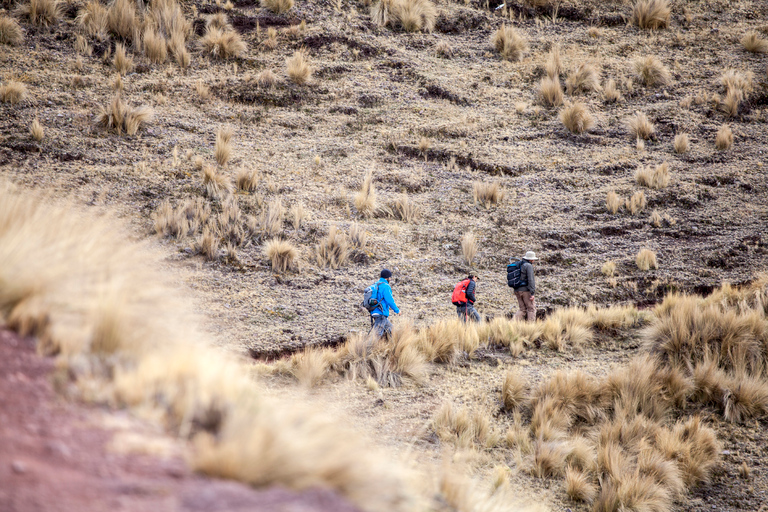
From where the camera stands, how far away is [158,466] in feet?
7.18

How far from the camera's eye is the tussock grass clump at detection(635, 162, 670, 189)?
590 inches

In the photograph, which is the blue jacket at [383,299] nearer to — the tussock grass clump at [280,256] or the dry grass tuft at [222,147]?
the tussock grass clump at [280,256]

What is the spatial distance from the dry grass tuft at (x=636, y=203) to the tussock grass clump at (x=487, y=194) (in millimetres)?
3589

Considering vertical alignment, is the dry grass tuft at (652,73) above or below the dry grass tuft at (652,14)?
below

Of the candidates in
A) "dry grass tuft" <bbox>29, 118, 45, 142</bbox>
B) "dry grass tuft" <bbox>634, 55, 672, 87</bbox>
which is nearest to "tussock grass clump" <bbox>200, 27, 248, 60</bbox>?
"dry grass tuft" <bbox>29, 118, 45, 142</bbox>

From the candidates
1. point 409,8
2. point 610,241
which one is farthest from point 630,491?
point 409,8

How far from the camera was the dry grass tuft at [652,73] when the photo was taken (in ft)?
60.5

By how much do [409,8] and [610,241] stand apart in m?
12.4

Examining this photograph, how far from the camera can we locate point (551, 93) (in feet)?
58.5

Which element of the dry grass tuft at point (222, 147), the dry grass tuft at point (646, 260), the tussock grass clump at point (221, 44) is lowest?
the dry grass tuft at point (646, 260)

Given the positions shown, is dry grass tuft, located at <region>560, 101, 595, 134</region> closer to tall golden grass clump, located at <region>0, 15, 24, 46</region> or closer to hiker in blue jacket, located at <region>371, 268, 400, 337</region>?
hiker in blue jacket, located at <region>371, 268, 400, 337</region>

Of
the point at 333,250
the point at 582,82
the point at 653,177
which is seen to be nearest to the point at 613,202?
the point at 653,177

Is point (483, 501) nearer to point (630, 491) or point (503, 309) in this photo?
point (630, 491)

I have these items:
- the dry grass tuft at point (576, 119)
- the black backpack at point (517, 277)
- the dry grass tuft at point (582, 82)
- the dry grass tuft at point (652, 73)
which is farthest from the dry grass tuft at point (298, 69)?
the dry grass tuft at point (652, 73)
